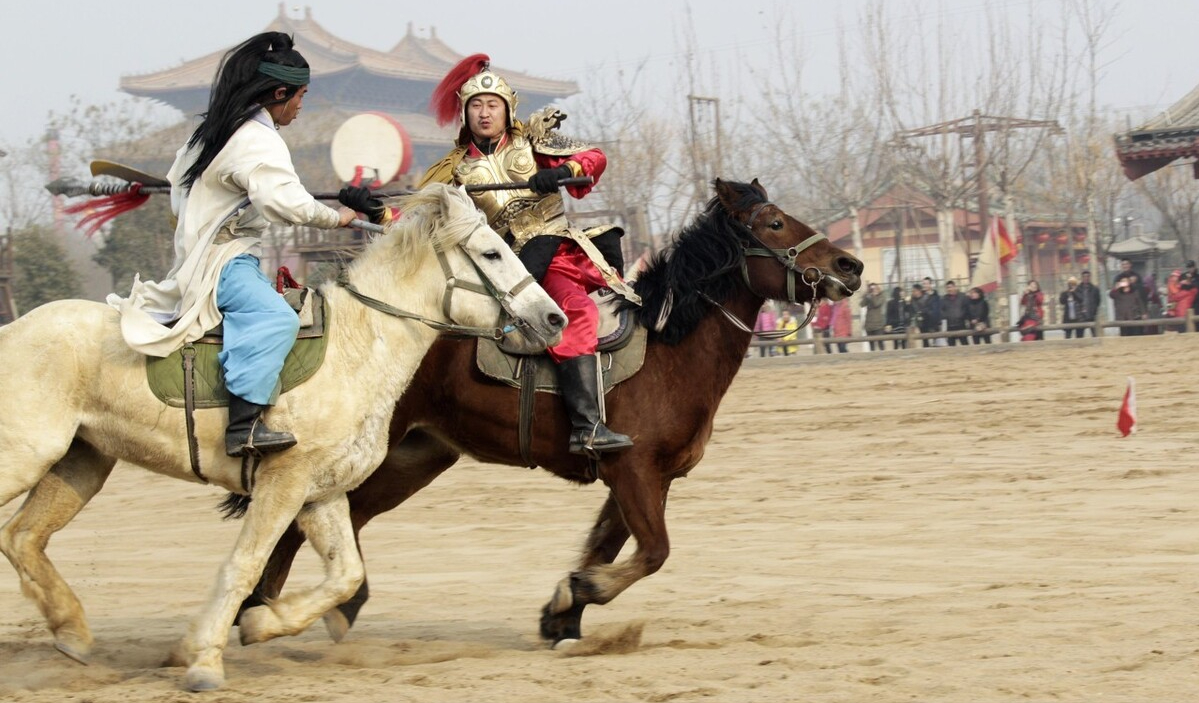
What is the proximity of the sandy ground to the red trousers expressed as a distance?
132cm

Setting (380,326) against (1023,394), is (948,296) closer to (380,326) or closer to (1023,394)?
(1023,394)

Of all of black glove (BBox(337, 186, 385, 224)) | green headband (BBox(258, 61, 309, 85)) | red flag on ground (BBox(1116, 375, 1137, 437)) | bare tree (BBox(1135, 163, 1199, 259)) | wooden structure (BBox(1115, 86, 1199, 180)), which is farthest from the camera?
bare tree (BBox(1135, 163, 1199, 259))

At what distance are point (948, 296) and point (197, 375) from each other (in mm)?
21357

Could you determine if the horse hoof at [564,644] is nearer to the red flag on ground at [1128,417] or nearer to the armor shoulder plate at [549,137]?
the armor shoulder plate at [549,137]

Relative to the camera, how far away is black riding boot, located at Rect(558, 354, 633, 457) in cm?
665

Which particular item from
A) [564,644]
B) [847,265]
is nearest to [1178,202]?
[847,265]

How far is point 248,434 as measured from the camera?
18.9 ft

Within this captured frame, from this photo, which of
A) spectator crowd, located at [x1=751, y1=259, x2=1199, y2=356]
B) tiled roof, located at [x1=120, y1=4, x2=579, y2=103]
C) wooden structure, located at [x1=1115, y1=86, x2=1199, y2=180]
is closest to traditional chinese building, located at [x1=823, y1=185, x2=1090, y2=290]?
spectator crowd, located at [x1=751, y1=259, x2=1199, y2=356]

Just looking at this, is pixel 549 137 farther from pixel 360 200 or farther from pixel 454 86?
pixel 360 200

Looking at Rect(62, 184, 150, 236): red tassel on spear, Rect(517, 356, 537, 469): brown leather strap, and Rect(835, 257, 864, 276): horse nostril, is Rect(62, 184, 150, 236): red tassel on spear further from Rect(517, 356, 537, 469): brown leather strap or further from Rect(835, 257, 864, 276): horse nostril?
Rect(835, 257, 864, 276): horse nostril

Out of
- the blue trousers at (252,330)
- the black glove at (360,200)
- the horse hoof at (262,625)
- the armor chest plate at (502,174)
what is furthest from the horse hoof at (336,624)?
the armor chest plate at (502,174)

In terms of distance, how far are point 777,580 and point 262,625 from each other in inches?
133

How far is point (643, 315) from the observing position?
7.13 m

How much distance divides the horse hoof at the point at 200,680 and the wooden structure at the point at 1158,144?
1942 centimetres
